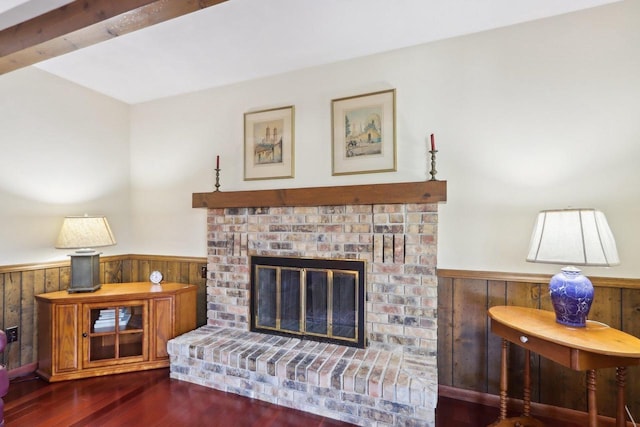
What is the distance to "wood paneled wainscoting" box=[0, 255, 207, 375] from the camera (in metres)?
2.39

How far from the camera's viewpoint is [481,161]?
212 centimetres

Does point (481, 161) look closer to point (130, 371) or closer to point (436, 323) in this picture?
point (436, 323)

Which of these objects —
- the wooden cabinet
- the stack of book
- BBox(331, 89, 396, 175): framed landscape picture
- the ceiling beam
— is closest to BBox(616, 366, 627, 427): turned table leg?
BBox(331, 89, 396, 175): framed landscape picture

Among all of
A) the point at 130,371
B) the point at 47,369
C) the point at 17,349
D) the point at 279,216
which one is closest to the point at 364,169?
the point at 279,216

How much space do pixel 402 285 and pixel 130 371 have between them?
7.56ft

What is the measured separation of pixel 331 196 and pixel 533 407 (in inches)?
75.9

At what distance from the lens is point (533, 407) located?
1.98 m

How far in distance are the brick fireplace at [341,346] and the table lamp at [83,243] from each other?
95cm

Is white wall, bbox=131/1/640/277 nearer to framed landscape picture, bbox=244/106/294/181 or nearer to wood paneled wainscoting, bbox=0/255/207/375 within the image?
framed landscape picture, bbox=244/106/294/181

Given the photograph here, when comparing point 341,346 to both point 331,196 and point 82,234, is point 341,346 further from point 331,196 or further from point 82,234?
point 82,234

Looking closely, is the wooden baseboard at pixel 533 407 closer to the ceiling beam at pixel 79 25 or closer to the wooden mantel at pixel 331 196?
the wooden mantel at pixel 331 196

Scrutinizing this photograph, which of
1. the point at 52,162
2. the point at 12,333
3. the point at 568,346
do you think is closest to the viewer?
the point at 568,346

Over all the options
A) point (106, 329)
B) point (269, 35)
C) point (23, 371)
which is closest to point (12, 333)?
point (23, 371)

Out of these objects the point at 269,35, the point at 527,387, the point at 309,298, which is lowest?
the point at 527,387
